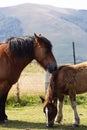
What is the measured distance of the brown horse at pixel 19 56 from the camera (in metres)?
12.4

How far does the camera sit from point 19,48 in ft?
41.1

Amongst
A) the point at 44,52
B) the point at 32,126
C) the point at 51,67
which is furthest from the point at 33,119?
the point at 44,52

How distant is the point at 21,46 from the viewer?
12500 millimetres

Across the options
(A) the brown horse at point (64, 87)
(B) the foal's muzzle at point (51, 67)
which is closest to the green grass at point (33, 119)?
(A) the brown horse at point (64, 87)

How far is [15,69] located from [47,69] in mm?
1017

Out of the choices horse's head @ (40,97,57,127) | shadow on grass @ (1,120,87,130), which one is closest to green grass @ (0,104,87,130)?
shadow on grass @ (1,120,87,130)

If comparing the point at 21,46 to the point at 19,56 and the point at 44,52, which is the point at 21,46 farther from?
the point at 44,52

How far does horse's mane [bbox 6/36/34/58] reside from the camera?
1250 centimetres

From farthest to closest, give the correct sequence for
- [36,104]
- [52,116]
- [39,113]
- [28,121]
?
[36,104], [39,113], [28,121], [52,116]

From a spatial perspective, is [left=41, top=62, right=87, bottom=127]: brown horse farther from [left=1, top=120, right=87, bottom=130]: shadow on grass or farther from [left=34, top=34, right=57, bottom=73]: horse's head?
[left=34, top=34, right=57, bottom=73]: horse's head

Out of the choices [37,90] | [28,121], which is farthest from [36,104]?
[28,121]

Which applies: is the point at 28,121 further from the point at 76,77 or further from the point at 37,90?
the point at 37,90

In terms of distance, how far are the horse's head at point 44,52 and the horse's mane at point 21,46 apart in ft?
0.57

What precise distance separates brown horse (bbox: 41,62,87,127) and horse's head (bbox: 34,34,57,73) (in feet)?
0.97
